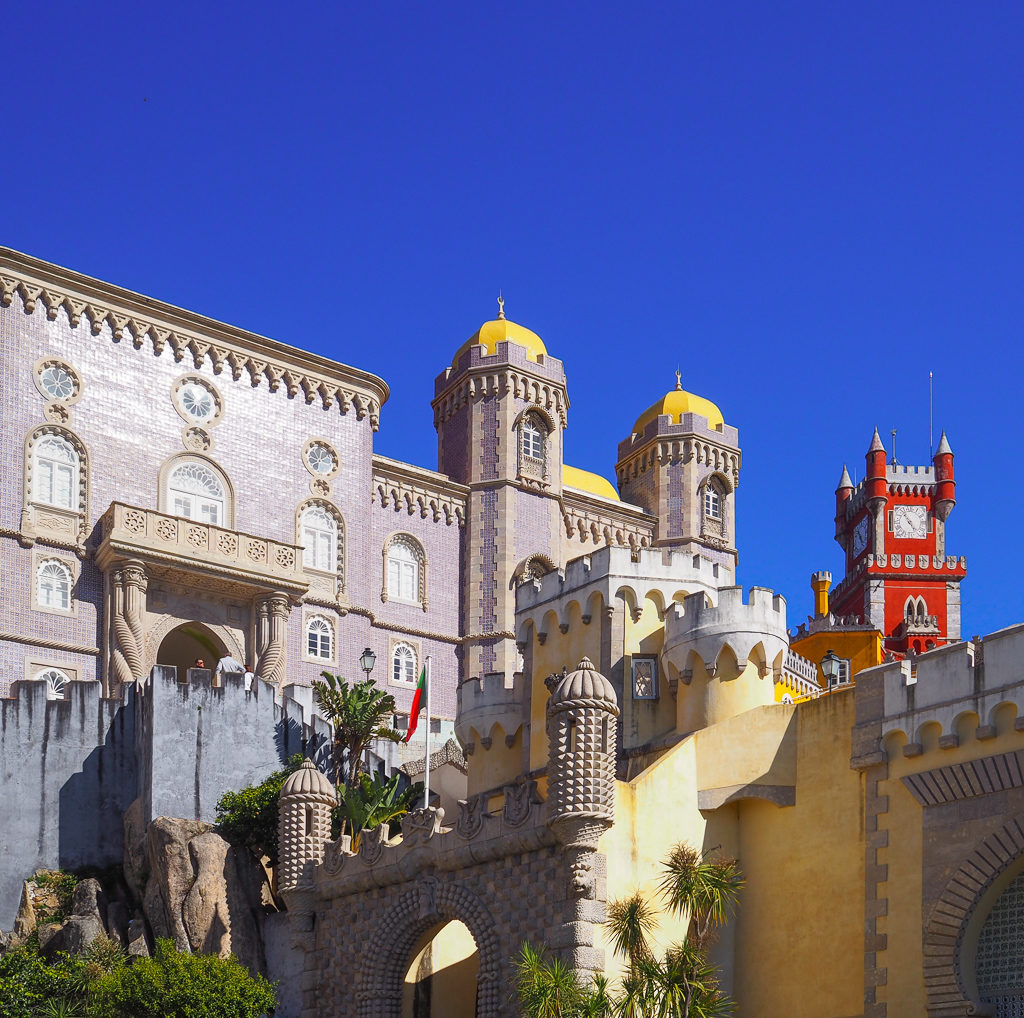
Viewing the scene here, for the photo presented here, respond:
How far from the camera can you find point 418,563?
58281 mm

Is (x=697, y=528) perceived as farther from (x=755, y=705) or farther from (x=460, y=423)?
(x=755, y=705)

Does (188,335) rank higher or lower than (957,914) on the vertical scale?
higher

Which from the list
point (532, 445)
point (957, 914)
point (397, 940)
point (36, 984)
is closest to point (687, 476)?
point (532, 445)

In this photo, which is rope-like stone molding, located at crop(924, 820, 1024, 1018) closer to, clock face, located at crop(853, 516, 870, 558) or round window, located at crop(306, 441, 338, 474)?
round window, located at crop(306, 441, 338, 474)

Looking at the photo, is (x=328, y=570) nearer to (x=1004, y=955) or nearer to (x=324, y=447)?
(x=324, y=447)

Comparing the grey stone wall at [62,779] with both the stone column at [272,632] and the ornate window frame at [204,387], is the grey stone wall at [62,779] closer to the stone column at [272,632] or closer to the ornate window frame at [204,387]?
the stone column at [272,632]

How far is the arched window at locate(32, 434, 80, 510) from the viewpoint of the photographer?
164 ft

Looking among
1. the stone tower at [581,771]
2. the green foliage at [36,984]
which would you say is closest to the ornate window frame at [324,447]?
the green foliage at [36,984]

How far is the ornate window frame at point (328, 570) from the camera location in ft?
179

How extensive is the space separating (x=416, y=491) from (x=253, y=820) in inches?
790

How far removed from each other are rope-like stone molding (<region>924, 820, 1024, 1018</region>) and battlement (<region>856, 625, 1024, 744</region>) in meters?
1.97

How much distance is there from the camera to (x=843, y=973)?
30.4 meters

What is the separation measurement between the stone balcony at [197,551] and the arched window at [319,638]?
1.55 metres

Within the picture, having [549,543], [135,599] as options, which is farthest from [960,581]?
[135,599]
